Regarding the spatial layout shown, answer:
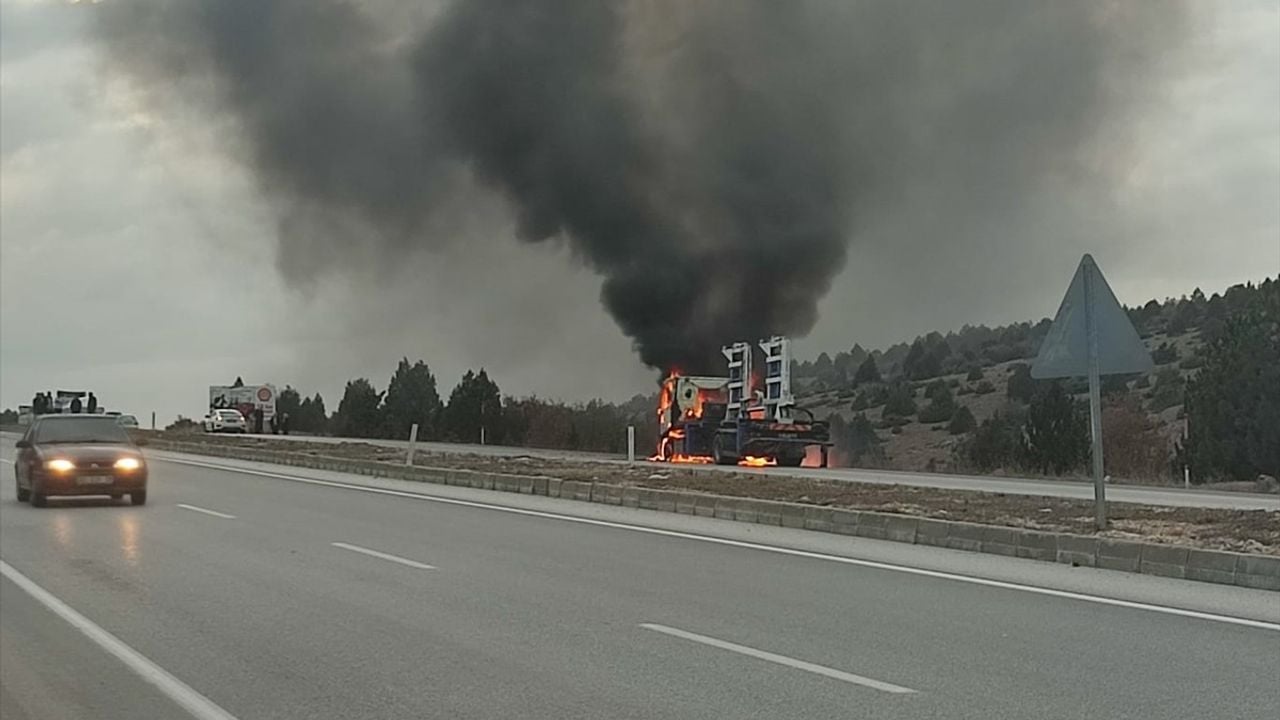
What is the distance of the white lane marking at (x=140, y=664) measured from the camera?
6836 millimetres

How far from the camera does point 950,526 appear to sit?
15211mm

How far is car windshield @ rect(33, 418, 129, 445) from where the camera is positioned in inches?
853

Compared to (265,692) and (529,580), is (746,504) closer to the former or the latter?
(529,580)

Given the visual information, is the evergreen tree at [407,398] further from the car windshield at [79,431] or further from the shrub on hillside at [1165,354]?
the car windshield at [79,431]

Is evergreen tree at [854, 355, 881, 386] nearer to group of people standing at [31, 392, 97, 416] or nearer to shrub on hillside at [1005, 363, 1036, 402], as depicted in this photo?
shrub on hillside at [1005, 363, 1036, 402]

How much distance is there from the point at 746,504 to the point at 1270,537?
7074 millimetres

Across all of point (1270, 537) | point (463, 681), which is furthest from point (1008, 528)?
point (463, 681)

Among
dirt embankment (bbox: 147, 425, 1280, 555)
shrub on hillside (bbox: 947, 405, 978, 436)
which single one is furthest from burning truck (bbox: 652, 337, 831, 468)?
shrub on hillside (bbox: 947, 405, 978, 436)

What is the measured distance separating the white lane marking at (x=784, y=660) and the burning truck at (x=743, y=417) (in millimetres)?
24935

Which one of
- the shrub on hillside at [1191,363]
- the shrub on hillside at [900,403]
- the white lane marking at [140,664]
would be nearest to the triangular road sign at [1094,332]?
the white lane marking at [140,664]

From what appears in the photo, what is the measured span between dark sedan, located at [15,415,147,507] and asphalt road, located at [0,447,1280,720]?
14.6 ft

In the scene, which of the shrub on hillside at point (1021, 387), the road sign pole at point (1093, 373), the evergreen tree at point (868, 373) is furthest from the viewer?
the evergreen tree at point (868, 373)

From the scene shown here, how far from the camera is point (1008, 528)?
14.7m

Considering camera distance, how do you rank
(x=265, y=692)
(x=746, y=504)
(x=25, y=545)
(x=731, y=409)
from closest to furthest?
(x=265, y=692) < (x=25, y=545) < (x=746, y=504) < (x=731, y=409)
